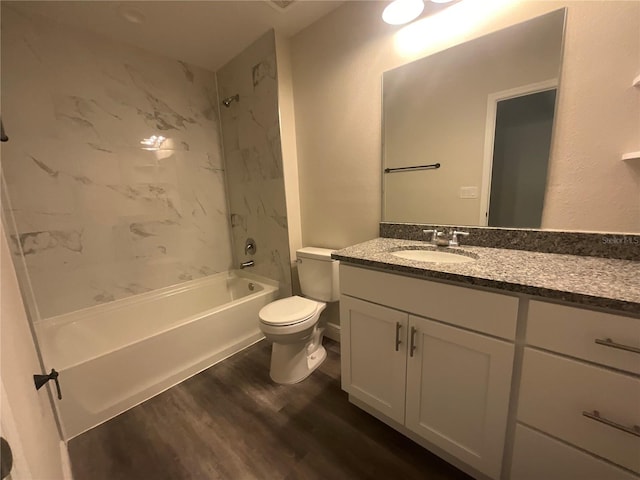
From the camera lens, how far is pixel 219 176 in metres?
Result: 2.52

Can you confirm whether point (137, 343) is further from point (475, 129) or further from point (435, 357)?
point (475, 129)

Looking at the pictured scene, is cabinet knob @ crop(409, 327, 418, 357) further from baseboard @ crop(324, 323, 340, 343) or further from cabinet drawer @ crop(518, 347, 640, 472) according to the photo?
baseboard @ crop(324, 323, 340, 343)

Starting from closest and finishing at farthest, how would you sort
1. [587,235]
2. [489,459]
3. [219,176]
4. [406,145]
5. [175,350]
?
[489,459] → [587,235] → [406,145] → [175,350] → [219,176]

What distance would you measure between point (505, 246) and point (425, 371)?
28.1 inches

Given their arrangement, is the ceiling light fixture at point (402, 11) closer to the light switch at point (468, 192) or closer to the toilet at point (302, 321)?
the light switch at point (468, 192)

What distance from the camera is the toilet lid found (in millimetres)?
1528

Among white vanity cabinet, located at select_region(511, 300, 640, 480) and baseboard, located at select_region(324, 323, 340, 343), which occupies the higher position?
white vanity cabinet, located at select_region(511, 300, 640, 480)

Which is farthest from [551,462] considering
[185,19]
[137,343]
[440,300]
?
[185,19]

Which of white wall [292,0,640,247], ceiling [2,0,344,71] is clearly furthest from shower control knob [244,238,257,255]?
ceiling [2,0,344,71]

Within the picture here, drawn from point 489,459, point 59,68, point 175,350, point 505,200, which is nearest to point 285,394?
point 175,350

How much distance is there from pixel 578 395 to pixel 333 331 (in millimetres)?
1495

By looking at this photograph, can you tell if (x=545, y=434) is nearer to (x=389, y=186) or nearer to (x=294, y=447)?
(x=294, y=447)

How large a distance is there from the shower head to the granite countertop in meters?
1.82

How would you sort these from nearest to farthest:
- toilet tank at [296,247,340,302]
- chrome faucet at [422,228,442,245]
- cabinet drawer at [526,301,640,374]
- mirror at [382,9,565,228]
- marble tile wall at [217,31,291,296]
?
1. cabinet drawer at [526,301,640,374]
2. mirror at [382,9,565,228]
3. chrome faucet at [422,228,442,245]
4. toilet tank at [296,247,340,302]
5. marble tile wall at [217,31,291,296]
